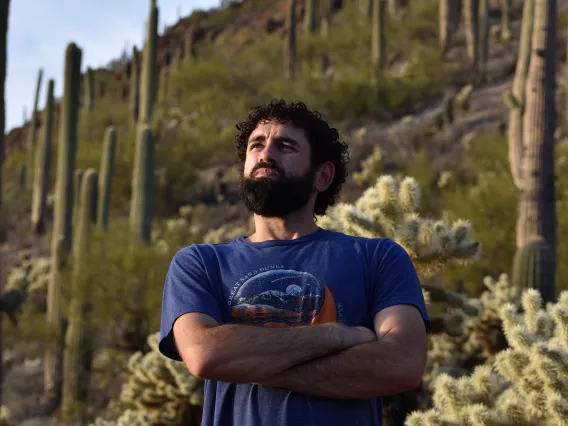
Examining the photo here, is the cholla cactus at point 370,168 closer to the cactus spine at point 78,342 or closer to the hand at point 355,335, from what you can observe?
the cactus spine at point 78,342

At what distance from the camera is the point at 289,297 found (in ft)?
8.31

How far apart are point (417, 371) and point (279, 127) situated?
38.0 inches

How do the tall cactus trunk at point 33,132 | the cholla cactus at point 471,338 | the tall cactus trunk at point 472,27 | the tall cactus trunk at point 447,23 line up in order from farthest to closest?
the tall cactus trunk at point 33,132 < the tall cactus trunk at point 447,23 < the tall cactus trunk at point 472,27 < the cholla cactus at point 471,338

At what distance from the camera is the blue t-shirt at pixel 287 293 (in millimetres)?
2420

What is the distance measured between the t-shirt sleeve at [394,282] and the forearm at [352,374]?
0.61ft

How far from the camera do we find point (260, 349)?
240 cm

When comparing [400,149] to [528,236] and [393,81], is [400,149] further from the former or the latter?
[528,236]

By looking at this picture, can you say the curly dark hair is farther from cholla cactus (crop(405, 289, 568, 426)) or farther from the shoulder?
cholla cactus (crop(405, 289, 568, 426))

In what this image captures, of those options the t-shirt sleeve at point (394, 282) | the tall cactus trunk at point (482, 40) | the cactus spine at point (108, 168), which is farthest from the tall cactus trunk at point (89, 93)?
the t-shirt sleeve at point (394, 282)

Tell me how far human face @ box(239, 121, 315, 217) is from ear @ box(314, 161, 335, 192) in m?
0.06

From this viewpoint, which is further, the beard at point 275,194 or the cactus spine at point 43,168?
the cactus spine at point 43,168

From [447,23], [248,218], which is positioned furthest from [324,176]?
[447,23]

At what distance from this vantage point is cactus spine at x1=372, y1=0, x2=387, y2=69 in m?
22.9

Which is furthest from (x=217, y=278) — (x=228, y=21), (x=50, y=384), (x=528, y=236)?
(x=228, y=21)
